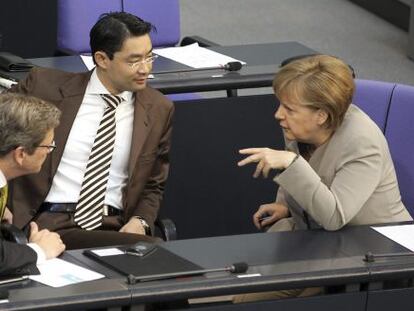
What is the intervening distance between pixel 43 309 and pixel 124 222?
127 centimetres

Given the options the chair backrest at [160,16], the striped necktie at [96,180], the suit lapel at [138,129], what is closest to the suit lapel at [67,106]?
the striped necktie at [96,180]

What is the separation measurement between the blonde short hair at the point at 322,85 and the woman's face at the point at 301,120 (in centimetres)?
2

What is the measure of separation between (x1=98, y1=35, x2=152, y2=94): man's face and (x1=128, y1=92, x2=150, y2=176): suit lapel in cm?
7

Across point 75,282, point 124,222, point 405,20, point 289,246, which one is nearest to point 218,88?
point 124,222

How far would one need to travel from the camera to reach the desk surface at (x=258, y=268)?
11.7ft

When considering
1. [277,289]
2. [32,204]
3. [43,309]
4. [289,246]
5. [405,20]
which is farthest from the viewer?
[405,20]

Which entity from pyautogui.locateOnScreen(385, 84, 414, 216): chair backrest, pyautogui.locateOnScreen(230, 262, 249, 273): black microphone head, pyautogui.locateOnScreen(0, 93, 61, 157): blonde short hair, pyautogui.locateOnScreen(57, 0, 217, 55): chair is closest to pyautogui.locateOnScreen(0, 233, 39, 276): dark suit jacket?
pyautogui.locateOnScreen(0, 93, 61, 157): blonde short hair

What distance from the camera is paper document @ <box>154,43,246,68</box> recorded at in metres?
Result: 5.87

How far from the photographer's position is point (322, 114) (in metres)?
4.30

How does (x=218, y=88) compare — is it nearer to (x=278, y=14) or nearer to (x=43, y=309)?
(x=43, y=309)

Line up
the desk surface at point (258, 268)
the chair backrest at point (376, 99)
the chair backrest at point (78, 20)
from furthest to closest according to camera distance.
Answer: the chair backrest at point (78, 20)
the chair backrest at point (376, 99)
the desk surface at point (258, 268)

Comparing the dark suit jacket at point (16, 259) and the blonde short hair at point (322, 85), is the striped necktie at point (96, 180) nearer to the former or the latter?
the blonde short hair at point (322, 85)

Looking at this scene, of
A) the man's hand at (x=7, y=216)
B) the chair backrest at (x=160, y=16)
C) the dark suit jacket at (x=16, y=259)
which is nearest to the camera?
the dark suit jacket at (x=16, y=259)

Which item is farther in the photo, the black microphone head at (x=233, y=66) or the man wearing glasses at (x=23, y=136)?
the black microphone head at (x=233, y=66)
